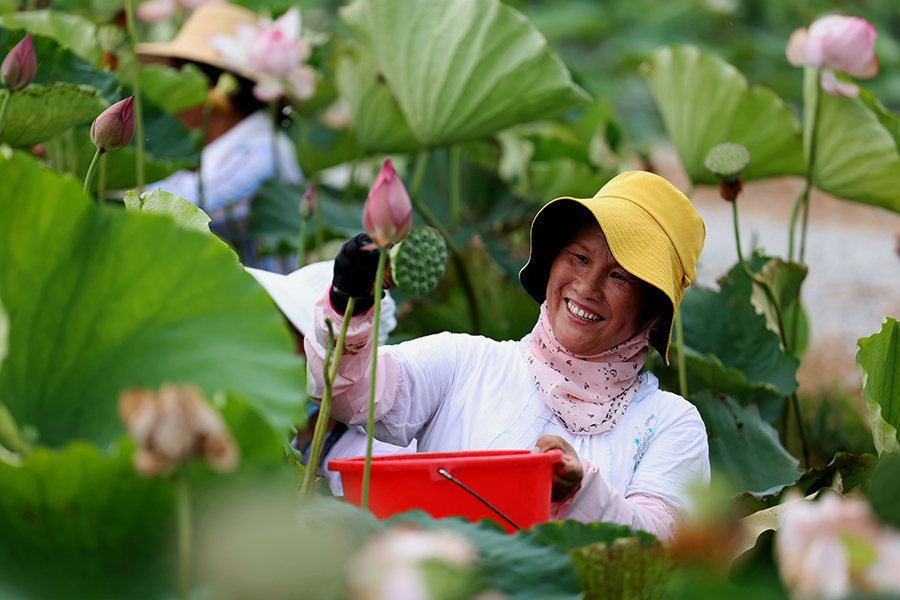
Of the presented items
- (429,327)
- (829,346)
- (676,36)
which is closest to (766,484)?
(429,327)

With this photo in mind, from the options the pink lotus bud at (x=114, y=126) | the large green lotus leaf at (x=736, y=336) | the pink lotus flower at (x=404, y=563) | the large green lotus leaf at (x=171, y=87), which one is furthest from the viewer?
the large green lotus leaf at (x=171, y=87)

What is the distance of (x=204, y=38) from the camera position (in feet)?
8.06

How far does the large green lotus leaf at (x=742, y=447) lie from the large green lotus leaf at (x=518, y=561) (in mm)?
876

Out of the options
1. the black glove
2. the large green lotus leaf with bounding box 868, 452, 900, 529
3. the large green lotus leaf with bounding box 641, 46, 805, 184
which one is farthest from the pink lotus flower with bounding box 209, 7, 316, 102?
the large green lotus leaf with bounding box 868, 452, 900, 529

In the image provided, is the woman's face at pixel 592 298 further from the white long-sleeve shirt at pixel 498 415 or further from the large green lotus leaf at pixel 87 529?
the large green lotus leaf at pixel 87 529

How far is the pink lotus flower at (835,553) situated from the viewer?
0.46 m

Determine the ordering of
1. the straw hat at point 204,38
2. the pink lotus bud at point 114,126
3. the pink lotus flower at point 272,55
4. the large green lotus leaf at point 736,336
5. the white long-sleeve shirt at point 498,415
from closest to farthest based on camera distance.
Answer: the pink lotus bud at point 114,126
the white long-sleeve shirt at point 498,415
the large green lotus leaf at point 736,336
the pink lotus flower at point 272,55
the straw hat at point 204,38

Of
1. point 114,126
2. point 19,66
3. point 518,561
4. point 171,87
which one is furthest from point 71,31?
point 518,561

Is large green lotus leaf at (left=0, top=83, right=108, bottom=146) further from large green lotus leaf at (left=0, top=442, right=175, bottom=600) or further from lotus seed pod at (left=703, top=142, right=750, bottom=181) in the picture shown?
lotus seed pod at (left=703, top=142, right=750, bottom=181)

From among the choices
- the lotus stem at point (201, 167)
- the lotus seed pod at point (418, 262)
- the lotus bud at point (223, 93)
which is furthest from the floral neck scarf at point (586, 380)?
the lotus bud at point (223, 93)

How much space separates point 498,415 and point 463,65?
882 millimetres

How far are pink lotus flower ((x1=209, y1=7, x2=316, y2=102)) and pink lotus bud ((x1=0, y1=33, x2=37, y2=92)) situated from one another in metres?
0.92

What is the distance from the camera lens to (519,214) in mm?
2395

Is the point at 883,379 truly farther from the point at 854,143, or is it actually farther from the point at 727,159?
the point at 854,143
